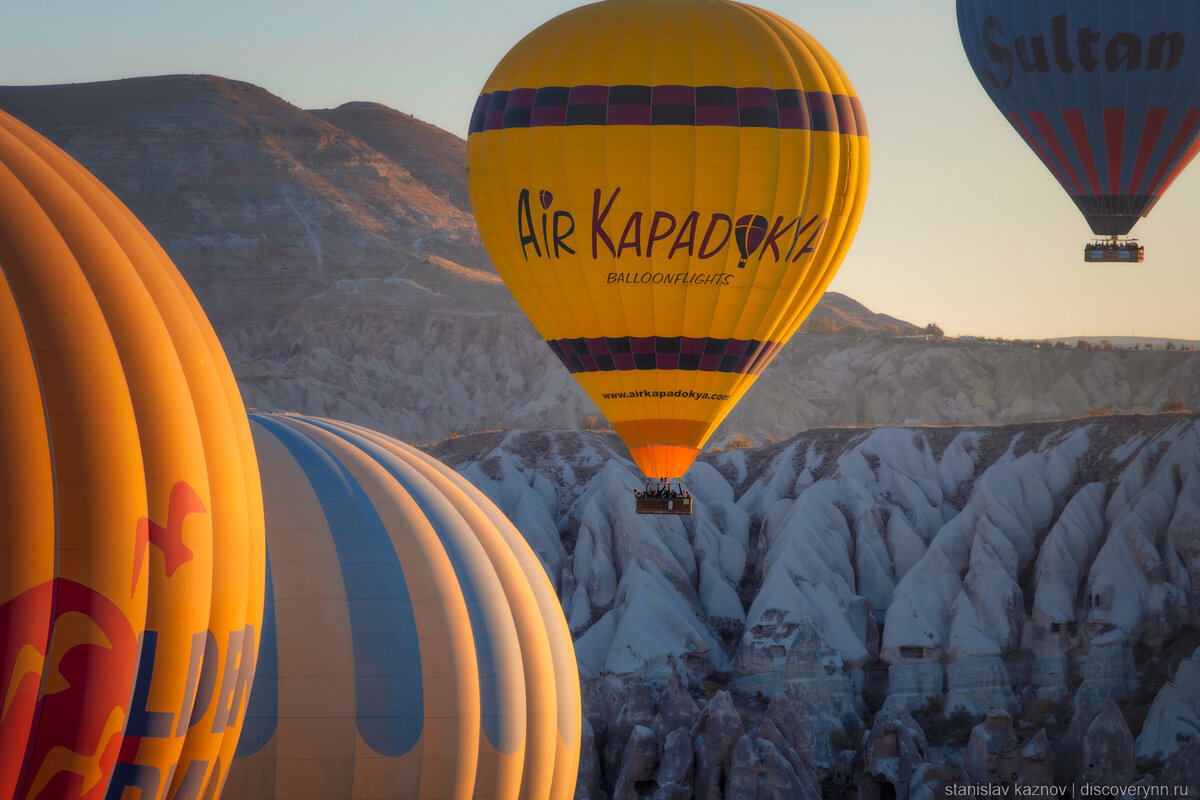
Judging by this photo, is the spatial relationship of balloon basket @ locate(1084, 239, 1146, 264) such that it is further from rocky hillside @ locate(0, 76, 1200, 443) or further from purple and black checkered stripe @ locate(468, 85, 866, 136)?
rocky hillside @ locate(0, 76, 1200, 443)

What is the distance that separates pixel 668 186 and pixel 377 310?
105015 mm

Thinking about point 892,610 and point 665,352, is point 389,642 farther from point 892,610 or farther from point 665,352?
point 892,610

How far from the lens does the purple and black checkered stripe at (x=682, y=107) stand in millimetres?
31016

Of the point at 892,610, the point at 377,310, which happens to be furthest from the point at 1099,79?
the point at 377,310

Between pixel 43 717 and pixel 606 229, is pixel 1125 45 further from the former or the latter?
pixel 43 717

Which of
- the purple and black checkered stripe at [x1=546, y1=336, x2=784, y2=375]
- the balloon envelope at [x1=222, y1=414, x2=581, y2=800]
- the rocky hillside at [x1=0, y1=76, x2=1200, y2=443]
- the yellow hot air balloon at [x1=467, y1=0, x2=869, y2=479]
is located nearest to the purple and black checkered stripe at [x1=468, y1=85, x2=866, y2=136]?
the yellow hot air balloon at [x1=467, y1=0, x2=869, y2=479]

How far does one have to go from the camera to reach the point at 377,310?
5305 inches

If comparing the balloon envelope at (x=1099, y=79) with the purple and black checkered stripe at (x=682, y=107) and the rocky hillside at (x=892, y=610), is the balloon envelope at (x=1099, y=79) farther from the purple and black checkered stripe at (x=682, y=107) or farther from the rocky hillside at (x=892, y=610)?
the purple and black checkered stripe at (x=682, y=107)

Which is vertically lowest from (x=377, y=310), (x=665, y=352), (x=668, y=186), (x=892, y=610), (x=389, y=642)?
(x=892, y=610)

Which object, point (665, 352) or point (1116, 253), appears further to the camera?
point (1116, 253)

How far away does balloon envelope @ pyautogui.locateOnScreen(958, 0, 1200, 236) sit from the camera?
1884 inches

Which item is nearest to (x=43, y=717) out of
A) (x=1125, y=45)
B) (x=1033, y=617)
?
(x=1125, y=45)

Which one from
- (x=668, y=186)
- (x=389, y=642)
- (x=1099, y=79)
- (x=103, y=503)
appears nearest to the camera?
(x=103, y=503)

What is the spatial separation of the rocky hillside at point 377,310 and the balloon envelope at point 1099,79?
156 feet
